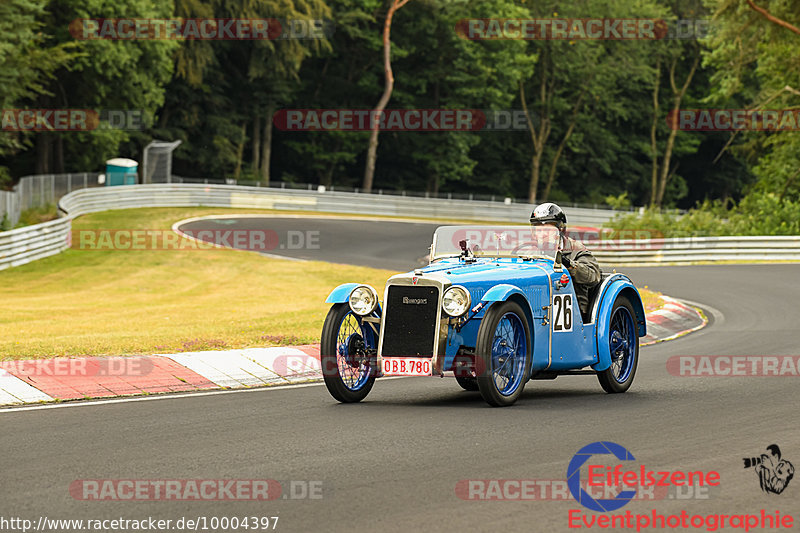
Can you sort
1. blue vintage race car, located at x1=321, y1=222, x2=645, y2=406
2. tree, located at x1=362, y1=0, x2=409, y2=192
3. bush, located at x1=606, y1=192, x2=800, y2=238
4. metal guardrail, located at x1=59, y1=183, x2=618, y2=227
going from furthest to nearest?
tree, located at x1=362, y1=0, x2=409, y2=192, metal guardrail, located at x1=59, y1=183, x2=618, y2=227, bush, located at x1=606, y1=192, x2=800, y2=238, blue vintage race car, located at x1=321, y1=222, x2=645, y2=406

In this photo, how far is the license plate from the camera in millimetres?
9727

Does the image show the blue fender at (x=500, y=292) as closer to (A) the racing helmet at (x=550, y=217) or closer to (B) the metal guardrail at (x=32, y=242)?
(A) the racing helmet at (x=550, y=217)

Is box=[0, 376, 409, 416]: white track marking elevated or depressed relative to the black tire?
depressed

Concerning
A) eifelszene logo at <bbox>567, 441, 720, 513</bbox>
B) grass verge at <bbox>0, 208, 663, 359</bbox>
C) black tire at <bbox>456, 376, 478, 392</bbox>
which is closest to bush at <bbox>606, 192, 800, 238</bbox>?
grass verge at <bbox>0, 208, 663, 359</bbox>

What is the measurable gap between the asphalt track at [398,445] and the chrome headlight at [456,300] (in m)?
A: 0.89

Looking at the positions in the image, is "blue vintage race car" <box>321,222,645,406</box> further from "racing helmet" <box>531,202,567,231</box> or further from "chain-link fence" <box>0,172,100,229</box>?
"chain-link fence" <box>0,172,100,229</box>

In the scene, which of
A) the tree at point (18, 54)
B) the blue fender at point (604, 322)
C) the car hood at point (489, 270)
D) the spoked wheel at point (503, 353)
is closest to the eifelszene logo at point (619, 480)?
the spoked wheel at point (503, 353)

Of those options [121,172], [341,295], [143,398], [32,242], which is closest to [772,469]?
[341,295]

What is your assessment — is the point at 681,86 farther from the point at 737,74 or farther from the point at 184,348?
the point at 184,348

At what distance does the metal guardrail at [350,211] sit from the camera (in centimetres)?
3491

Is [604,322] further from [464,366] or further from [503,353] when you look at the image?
[464,366]

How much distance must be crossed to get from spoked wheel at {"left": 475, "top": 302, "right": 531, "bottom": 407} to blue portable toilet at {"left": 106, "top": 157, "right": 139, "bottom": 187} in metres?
46.4

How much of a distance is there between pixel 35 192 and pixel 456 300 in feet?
119

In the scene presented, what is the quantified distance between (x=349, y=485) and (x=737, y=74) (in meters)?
41.6
